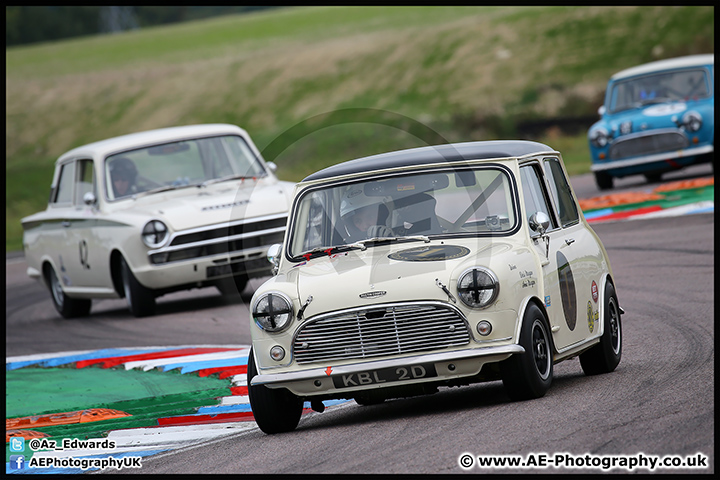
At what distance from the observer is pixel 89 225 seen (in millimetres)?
13398

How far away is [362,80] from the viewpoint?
50.4m

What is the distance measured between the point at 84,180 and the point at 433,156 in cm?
765

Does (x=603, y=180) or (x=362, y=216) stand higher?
(x=362, y=216)

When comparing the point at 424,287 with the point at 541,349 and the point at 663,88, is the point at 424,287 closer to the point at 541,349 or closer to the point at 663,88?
the point at 541,349

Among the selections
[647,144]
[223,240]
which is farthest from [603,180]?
[223,240]

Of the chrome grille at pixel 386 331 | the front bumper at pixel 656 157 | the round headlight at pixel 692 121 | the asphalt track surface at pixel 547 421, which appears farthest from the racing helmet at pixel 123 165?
the round headlight at pixel 692 121

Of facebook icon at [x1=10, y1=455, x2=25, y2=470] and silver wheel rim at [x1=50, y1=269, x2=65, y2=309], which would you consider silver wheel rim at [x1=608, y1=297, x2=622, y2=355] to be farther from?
silver wheel rim at [x1=50, y1=269, x2=65, y2=309]

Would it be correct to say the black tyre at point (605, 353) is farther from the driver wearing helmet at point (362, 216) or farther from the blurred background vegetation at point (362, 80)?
the blurred background vegetation at point (362, 80)

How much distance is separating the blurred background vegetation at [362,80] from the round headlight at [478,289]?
23.2 m

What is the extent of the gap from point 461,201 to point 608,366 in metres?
1.49

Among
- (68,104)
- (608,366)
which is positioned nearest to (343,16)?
(68,104)

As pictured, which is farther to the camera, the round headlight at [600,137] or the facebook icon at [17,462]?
the round headlight at [600,137]

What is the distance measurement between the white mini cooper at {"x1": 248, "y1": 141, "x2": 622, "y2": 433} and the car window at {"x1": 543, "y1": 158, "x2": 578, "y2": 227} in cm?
5

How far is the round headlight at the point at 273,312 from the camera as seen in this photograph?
6.57 m
